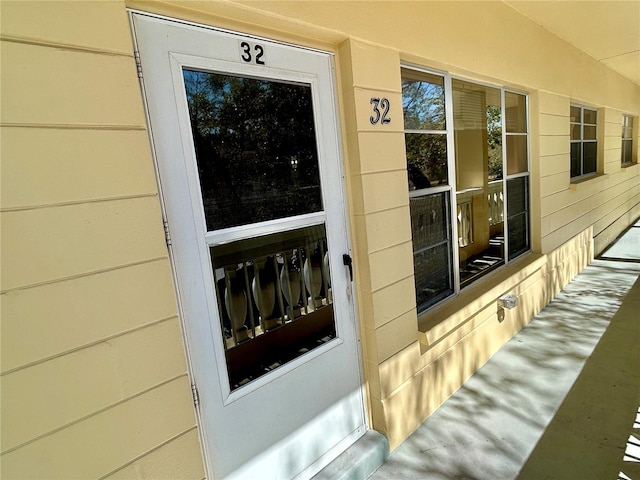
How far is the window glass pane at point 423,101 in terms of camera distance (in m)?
2.22

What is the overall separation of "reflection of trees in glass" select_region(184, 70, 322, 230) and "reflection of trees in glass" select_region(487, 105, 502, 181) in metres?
2.05

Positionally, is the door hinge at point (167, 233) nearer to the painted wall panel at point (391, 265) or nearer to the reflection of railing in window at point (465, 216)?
the painted wall panel at point (391, 265)

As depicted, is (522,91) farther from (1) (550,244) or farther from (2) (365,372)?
(2) (365,372)

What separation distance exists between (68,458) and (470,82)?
3154 millimetres

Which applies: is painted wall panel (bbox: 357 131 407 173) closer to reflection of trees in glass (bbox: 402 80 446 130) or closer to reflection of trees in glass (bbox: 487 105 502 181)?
reflection of trees in glass (bbox: 402 80 446 130)

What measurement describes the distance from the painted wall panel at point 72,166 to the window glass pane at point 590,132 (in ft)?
21.0

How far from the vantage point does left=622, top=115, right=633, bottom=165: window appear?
7.32m

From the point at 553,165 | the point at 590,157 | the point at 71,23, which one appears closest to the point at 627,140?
the point at 590,157

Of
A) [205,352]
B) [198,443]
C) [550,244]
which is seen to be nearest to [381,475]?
[198,443]

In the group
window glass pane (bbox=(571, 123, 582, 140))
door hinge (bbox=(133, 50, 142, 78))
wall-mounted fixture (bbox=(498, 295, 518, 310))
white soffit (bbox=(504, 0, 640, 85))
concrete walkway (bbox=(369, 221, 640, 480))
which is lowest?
concrete walkway (bbox=(369, 221, 640, 480))

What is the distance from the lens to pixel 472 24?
2543 millimetres

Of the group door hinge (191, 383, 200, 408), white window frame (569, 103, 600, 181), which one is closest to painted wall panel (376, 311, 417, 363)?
door hinge (191, 383, 200, 408)

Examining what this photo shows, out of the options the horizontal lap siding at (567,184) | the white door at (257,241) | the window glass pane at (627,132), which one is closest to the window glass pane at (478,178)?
the horizontal lap siding at (567,184)

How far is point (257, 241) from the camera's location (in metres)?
1.59
